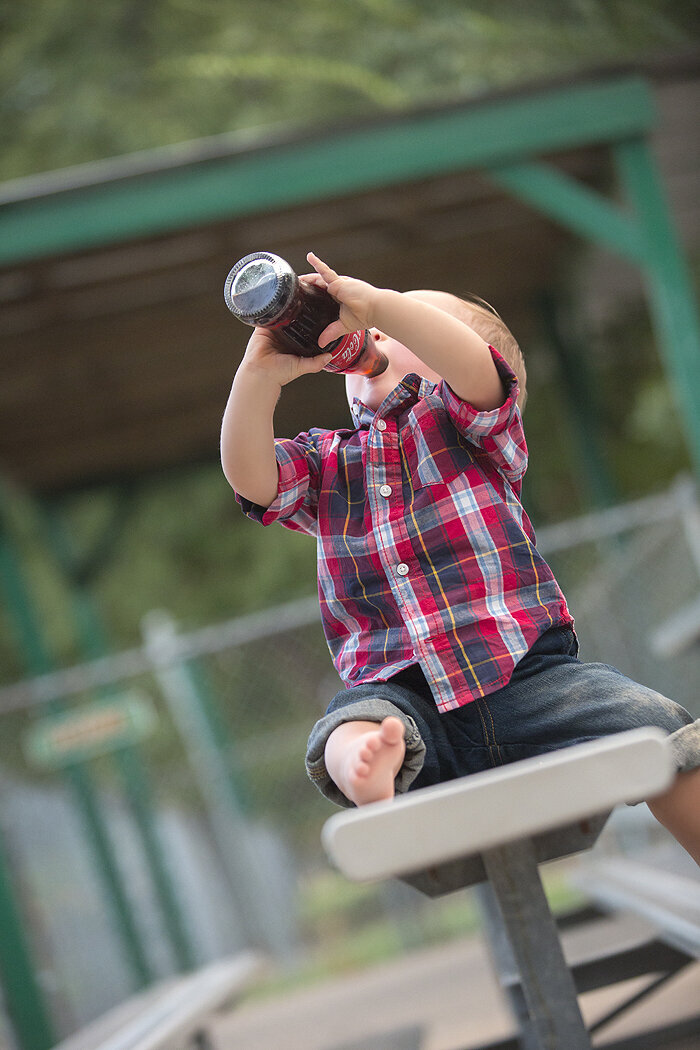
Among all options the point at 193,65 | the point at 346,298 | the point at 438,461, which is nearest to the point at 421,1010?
the point at 438,461

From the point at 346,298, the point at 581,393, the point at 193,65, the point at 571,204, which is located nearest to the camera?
the point at 346,298

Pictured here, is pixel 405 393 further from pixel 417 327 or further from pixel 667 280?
pixel 667 280

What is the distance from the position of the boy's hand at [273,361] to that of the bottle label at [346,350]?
0.02 m

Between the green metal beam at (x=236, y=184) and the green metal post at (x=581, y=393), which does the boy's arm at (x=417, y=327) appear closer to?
the green metal beam at (x=236, y=184)

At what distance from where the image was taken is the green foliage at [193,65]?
9.59 m

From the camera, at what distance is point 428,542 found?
164cm

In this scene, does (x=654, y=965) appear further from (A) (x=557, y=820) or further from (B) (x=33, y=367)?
(B) (x=33, y=367)

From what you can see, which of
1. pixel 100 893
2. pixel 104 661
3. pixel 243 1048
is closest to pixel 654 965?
pixel 243 1048

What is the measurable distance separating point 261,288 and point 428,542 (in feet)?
1.51

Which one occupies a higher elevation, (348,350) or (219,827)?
(348,350)

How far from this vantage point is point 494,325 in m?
1.81

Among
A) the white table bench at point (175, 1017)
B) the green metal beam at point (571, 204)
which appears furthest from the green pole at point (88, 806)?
the green metal beam at point (571, 204)

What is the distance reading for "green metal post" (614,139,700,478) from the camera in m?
4.24

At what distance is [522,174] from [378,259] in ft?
6.24
